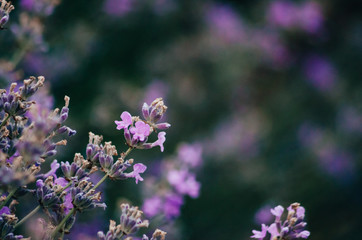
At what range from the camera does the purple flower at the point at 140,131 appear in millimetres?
769

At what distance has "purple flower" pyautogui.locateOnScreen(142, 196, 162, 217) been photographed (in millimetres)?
1338

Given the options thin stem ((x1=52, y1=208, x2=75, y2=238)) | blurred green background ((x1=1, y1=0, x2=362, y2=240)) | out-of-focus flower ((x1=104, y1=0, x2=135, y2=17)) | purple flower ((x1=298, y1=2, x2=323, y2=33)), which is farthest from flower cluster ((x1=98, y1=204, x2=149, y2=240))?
purple flower ((x1=298, y1=2, x2=323, y2=33))

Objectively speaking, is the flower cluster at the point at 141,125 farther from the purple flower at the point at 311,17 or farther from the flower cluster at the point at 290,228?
the purple flower at the point at 311,17

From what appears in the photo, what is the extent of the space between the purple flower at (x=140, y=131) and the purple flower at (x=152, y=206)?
62cm

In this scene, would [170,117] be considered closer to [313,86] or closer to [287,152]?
[287,152]

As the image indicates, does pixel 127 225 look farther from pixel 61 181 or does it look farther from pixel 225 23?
pixel 225 23

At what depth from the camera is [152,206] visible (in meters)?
1.35

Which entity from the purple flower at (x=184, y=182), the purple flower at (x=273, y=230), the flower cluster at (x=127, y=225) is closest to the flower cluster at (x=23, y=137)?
the flower cluster at (x=127, y=225)

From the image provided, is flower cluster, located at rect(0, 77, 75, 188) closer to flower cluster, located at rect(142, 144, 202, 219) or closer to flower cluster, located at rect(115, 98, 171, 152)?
flower cluster, located at rect(115, 98, 171, 152)

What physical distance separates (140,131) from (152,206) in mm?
633

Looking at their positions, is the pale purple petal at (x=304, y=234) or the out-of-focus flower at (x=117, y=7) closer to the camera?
the pale purple petal at (x=304, y=234)

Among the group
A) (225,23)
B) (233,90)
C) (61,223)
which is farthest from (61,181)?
(225,23)

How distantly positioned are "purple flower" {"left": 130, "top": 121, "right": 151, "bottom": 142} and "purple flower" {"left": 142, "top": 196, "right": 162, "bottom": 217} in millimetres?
617

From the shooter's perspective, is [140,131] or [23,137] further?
[140,131]
